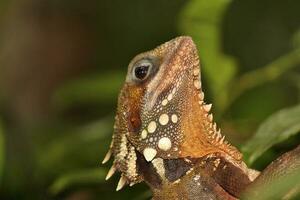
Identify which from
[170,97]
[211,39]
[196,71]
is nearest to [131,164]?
[170,97]

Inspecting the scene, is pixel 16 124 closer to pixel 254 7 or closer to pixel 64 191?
pixel 64 191

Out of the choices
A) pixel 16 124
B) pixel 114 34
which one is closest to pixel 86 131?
pixel 16 124

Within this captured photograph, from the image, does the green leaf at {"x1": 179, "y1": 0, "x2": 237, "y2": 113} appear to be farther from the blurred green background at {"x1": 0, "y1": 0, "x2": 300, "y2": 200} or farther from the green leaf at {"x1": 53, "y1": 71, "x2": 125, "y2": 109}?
the green leaf at {"x1": 53, "y1": 71, "x2": 125, "y2": 109}

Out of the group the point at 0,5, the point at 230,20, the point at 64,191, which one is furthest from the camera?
the point at 230,20

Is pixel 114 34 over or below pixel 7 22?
over

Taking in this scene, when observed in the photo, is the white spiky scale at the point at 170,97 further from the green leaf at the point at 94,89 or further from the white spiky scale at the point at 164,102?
the green leaf at the point at 94,89

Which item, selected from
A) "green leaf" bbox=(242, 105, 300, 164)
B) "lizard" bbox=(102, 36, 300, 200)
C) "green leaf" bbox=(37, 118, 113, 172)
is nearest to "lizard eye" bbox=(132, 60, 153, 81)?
"lizard" bbox=(102, 36, 300, 200)

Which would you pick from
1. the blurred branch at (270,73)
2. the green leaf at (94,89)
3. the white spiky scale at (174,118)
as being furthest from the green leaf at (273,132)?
the green leaf at (94,89)
